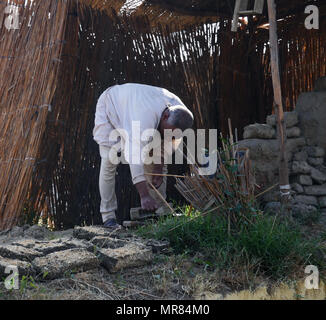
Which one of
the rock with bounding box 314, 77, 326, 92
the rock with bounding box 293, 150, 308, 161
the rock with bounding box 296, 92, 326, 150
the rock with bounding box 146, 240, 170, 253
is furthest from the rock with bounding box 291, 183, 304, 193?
the rock with bounding box 146, 240, 170, 253

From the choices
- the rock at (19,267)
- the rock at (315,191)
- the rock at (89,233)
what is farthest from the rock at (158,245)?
the rock at (315,191)

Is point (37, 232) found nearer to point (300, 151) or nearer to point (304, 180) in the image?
point (304, 180)

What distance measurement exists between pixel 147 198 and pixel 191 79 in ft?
8.52

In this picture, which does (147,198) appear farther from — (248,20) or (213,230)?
(248,20)

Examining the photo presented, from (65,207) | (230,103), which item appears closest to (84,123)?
(65,207)

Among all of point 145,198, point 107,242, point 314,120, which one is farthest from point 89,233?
point 314,120

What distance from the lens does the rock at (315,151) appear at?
556cm

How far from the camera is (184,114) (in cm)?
430

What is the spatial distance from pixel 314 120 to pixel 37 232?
10.4ft

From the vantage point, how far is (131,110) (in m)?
4.36

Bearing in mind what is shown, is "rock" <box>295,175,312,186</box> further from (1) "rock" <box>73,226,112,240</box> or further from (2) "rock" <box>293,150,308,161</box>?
(1) "rock" <box>73,226,112,240</box>

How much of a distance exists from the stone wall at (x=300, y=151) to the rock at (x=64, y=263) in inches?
88.2

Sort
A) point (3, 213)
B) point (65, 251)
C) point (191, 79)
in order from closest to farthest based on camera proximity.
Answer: point (65, 251) → point (3, 213) → point (191, 79)

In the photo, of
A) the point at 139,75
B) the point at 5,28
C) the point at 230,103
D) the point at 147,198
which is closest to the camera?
the point at 147,198
